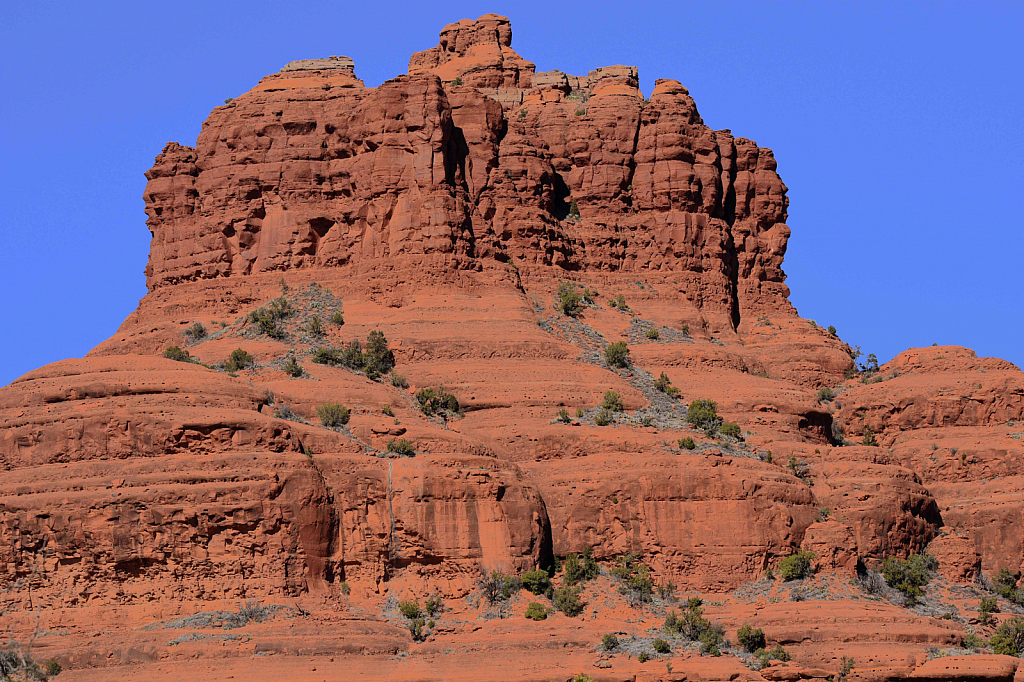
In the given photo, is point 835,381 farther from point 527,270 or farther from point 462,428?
point 462,428

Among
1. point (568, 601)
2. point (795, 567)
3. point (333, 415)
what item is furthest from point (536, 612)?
point (333, 415)

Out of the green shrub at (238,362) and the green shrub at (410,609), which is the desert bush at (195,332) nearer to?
the green shrub at (238,362)

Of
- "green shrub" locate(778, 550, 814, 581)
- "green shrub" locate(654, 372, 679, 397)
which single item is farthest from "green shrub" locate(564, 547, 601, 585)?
"green shrub" locate(654, 372, 679, 397)

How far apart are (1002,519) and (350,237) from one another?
3511 centimetres

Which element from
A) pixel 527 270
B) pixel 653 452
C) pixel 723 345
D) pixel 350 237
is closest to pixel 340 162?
pixel 350 237

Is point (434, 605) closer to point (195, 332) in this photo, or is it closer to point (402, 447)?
point (402, 447)

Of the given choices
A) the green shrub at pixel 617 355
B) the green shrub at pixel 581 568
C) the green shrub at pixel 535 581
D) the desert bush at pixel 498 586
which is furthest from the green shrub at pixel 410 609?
the green shrub at pixel 617 355

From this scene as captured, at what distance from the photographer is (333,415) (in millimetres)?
84500

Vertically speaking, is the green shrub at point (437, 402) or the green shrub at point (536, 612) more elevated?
the green shrub at point (437, 402)

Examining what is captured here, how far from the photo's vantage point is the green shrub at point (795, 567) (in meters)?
81.5

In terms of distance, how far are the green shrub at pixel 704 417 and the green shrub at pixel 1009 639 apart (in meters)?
15.0

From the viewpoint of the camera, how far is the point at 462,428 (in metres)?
87.4

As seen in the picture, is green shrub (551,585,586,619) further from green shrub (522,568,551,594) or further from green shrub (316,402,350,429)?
green shrub (316,402,350,429)

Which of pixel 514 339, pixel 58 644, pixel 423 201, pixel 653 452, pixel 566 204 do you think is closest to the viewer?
pixel 58 644
